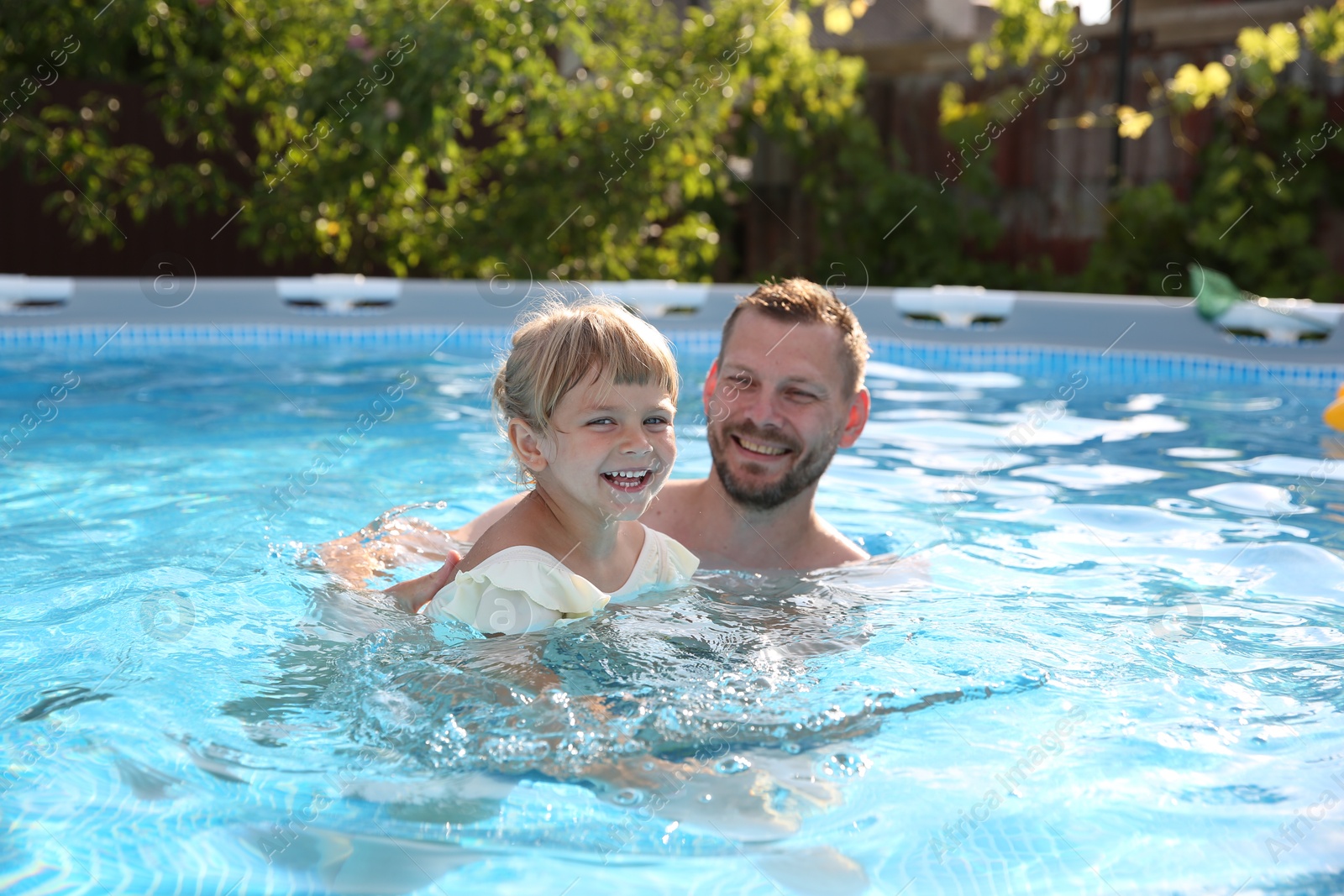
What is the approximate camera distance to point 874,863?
2.17 m

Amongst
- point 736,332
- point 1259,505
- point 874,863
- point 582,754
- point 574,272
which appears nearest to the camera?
point 874,863

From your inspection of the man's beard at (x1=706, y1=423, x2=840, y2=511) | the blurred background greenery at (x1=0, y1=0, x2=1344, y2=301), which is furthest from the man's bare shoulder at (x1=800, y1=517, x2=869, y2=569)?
the blurred background greenery at (x1=0, y1=0, x2=1344, y2=301)

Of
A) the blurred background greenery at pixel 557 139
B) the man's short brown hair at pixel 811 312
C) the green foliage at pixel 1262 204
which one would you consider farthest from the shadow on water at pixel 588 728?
the green foliage at pixel 1262 204

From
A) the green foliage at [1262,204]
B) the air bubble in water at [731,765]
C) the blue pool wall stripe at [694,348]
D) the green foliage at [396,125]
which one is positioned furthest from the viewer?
the green foliage at [1262,204]

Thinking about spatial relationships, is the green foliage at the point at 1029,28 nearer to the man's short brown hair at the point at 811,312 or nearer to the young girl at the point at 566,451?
the man's short brown hair at the point at 811,312

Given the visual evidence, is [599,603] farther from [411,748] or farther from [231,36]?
[231,36]

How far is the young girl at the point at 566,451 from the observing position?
8.61 ft

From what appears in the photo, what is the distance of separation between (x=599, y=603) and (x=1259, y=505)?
9.36 ft

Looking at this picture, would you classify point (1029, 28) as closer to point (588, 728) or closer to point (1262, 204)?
point (1262, 204)

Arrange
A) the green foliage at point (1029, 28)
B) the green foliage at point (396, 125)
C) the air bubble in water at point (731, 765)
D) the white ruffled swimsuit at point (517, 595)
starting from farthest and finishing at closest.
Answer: the green foliage at point (1029, 28)
the green foliage at point (396, 125)
the white ruffled swimsuit at point (517, 595)
the air bubble in water at point (731, 765)

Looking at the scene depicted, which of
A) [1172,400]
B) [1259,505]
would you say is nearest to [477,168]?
[1172,400]

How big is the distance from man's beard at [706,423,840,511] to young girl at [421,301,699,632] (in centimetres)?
56

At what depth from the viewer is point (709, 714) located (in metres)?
2.55

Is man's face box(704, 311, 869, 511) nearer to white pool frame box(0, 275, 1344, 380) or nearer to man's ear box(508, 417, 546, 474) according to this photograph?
man's ear box(508, 417, 546, 474)
